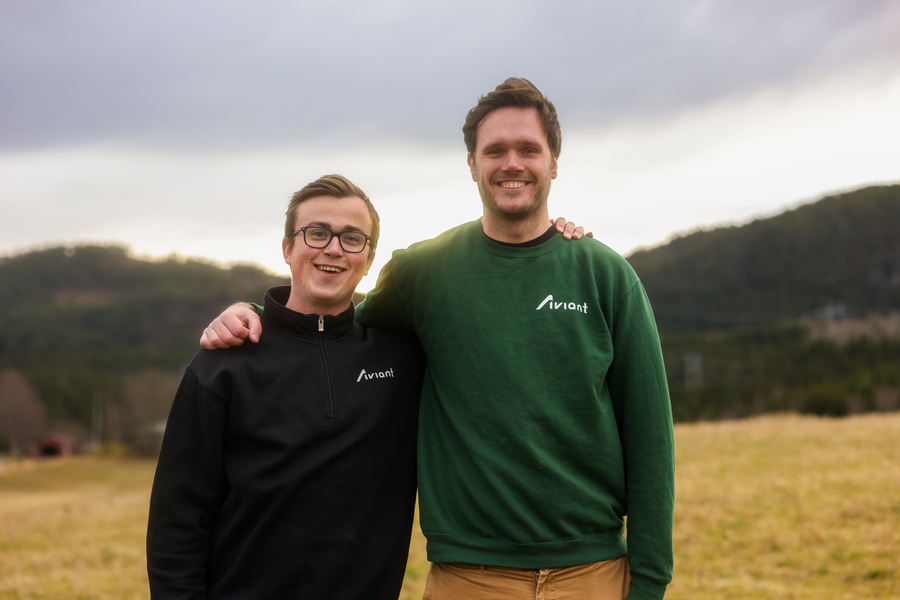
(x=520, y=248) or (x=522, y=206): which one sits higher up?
(x=522, y=206)

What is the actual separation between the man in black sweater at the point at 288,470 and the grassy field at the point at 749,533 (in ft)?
22.1

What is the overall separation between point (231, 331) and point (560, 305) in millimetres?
1503

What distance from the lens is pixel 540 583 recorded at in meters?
3.06

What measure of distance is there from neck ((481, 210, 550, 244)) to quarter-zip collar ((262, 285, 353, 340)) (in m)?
0.81

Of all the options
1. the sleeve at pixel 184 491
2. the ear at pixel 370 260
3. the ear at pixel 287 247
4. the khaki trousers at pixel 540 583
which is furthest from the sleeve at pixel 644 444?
the sleeve at pixel 184 491

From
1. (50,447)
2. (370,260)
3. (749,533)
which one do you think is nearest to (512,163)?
(370,260)

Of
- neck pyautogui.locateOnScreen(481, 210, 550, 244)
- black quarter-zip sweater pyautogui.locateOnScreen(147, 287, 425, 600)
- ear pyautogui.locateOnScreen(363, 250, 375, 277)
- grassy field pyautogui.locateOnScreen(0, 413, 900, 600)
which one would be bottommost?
grassy field pyautogui.locateOnScreen(0, 413, 900, 600)

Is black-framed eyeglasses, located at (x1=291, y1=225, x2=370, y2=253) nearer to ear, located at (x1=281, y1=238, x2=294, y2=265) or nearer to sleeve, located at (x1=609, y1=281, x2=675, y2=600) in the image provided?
ear, located at (x1=281, y1=238, x2=294, y2=265)

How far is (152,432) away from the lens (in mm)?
79500

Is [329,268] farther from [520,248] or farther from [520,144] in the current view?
Result: [520,144]

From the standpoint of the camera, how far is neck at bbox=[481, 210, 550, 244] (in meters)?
3.30

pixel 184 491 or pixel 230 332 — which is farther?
pixel 230 332

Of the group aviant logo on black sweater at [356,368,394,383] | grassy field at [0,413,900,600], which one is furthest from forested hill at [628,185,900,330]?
aviant logo on black sweater at [356,368,394,383]

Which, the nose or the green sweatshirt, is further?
the nose
